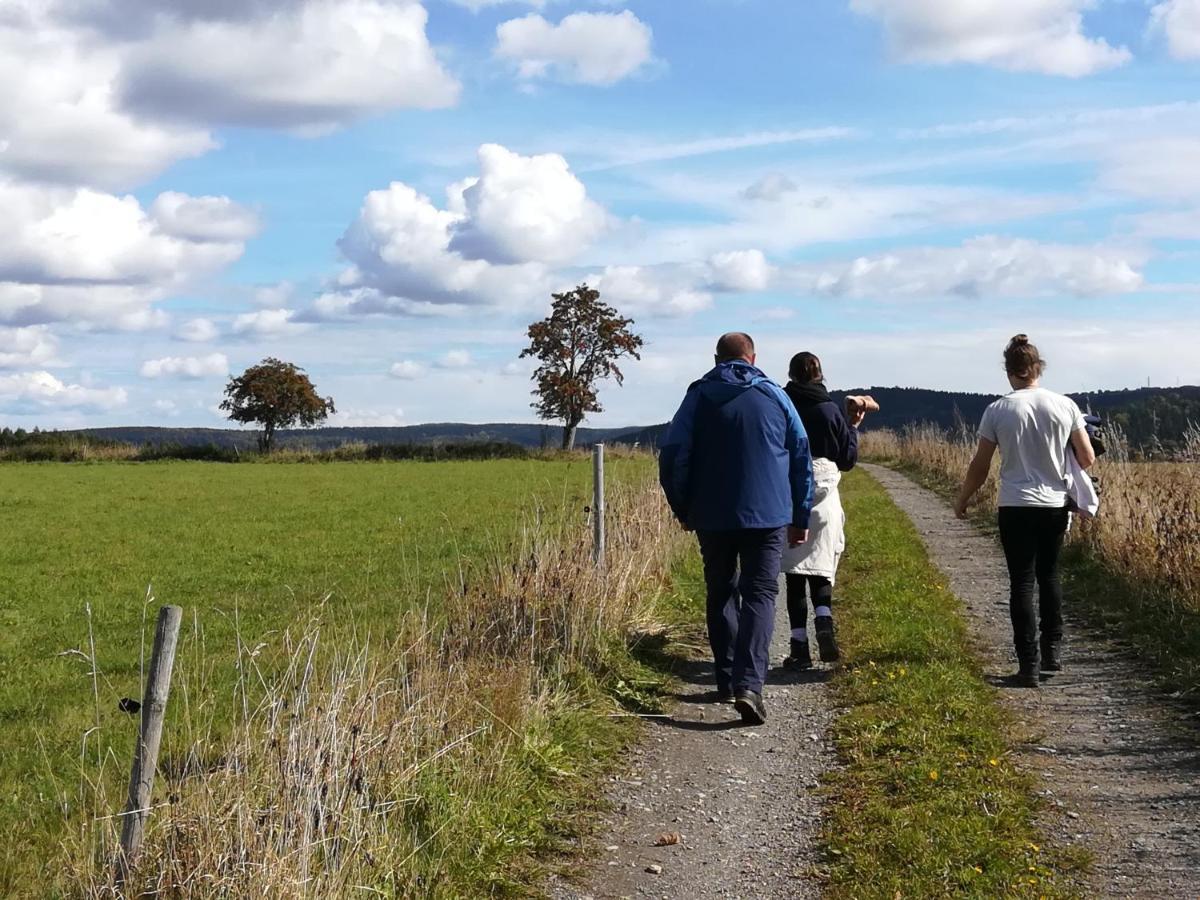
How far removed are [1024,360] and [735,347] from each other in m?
2.09

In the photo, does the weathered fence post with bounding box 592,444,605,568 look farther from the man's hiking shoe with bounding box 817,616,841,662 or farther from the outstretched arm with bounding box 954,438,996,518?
the outstretched arm with bounding box 954,438,996,518

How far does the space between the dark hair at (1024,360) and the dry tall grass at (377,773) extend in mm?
3355

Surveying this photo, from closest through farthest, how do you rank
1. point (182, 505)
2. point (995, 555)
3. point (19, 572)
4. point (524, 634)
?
point (524, 634), point (995, 555), point (19, 572), point (182, 505)

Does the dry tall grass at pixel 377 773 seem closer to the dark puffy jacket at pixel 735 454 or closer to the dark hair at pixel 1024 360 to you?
the dark puffy jacket at pixel 735 454

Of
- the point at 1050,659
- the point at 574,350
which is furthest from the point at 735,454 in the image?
the point at 574,350

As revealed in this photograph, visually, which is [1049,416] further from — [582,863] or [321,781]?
[321,781]

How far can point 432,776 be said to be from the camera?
554cm

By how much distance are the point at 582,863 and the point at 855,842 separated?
1181 mm

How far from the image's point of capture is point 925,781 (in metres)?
5.94

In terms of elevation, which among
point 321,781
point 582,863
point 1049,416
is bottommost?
point 582,863

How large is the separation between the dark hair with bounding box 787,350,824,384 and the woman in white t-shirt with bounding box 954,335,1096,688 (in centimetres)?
120

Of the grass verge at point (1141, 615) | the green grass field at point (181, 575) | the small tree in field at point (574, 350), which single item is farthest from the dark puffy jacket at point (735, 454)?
the small tree in field at point (574, 350)

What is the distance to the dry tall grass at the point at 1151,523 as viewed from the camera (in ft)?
32.4

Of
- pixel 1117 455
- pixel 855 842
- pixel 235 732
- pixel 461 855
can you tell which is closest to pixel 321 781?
pixel 235 732
